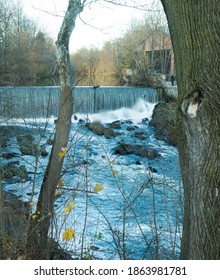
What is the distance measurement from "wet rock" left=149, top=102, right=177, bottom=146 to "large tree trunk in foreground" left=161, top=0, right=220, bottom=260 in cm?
1252

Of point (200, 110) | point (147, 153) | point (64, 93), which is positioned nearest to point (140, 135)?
point (147, 153)

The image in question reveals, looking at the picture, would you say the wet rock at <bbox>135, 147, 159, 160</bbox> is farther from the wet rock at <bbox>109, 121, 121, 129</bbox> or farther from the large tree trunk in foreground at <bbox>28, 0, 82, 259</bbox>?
the large tree trunk in foreground at <bbox>28, 0, 82, 259</bbox>

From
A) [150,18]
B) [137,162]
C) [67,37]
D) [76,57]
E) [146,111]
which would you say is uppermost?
[150,18]

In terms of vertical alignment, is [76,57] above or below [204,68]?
above

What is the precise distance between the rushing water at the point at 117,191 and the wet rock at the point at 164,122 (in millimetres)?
423

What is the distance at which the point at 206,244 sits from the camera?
6.48ft

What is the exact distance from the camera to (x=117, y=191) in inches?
342

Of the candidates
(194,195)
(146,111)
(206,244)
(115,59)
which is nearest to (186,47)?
(194,195)

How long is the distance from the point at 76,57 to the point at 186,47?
26.8 meters

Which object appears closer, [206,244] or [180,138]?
[206,244]

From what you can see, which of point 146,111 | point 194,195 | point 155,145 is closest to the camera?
point 194,195

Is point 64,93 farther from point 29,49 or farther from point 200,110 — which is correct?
point 29,49

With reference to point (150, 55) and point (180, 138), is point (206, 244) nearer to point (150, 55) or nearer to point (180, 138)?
point (180, 138)

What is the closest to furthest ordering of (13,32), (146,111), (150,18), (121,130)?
(121,130) → (146,111) → (13,32) → (150,18)
